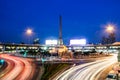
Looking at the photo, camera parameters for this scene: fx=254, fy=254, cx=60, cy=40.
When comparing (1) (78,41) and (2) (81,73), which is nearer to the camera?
(2) (81,73)

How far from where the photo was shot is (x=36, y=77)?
69250 mm

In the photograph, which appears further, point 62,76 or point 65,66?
point 65,66

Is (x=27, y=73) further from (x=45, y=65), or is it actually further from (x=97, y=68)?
(x=97, y=68)

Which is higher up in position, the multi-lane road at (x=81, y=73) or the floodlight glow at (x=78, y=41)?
the floodlight glow at (x=78, y=41)

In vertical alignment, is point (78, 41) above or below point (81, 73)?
above

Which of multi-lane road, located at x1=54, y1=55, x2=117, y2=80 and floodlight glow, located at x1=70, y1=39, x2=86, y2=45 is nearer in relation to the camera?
multi-lane road, located at x1=54, y1=55, x2=117, y2=80

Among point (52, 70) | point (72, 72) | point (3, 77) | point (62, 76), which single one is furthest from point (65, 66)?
point (3, 77)

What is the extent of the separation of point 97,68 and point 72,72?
9.75m

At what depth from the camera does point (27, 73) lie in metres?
72.3

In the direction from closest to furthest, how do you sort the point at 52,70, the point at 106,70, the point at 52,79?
the point at 52,79 < the point at 106,70 < the point at 52,70

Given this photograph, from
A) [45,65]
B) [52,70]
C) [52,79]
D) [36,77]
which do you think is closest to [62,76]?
[52,79]

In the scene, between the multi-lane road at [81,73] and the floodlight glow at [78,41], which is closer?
the multi-lane road at [81,73]

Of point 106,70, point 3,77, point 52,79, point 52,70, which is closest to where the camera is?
point 52,79

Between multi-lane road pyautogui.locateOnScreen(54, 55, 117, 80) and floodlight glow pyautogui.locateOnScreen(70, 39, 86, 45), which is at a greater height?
floodlight glow pyautogui.locateOnScreen(70, 39, 86, 45)
